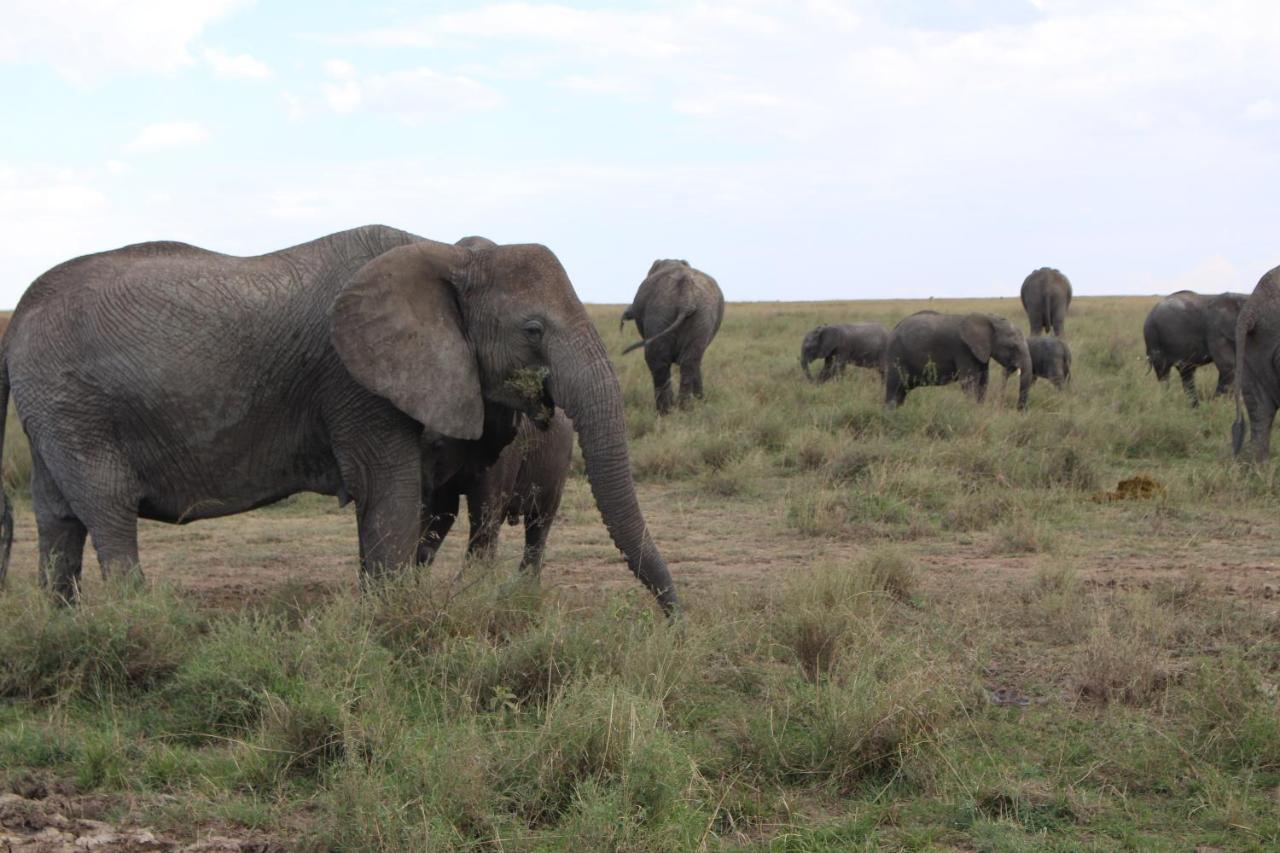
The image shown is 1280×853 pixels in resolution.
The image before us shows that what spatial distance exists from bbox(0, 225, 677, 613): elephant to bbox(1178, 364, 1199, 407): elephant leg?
11587mm

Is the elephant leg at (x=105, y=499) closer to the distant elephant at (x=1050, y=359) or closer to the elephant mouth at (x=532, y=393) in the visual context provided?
the elephant mouth at (x=532, y=393)

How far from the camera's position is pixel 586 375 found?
6129mm

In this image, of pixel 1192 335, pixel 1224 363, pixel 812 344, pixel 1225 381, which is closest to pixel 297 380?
pixel 1225 381

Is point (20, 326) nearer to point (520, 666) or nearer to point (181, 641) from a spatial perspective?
point (181, 641)

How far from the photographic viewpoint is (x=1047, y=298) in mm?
28156

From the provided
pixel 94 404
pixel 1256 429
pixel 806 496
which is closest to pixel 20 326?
pixel 94 404

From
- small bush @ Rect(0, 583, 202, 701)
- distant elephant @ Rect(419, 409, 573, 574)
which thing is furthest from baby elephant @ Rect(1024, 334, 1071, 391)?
small bush @ Rect(0, 583, 202, 701)

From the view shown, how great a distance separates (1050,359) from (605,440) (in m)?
13.0

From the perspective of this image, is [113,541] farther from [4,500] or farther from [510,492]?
[510,492]

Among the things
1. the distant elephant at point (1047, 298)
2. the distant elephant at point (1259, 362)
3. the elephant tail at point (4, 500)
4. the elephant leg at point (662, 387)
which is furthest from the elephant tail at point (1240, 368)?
the distant elephant at point (1047, 298)

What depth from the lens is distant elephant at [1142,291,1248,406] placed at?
17.1 meters

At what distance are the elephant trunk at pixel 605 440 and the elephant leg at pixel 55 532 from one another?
248cm

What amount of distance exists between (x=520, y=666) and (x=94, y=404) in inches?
96.3

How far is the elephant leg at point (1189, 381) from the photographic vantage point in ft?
53.4
